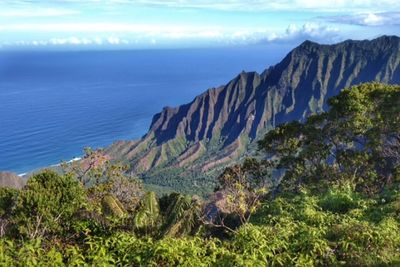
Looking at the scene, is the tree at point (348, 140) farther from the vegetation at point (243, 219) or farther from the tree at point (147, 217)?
the tree at point (147, 217)

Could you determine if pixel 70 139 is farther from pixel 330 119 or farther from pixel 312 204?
pixel 312 204

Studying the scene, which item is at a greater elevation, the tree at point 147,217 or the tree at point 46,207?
the tree at point 46,207

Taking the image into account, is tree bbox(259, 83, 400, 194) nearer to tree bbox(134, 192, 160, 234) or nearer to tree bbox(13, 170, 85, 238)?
tree bbox(134, 192, 160, 234)

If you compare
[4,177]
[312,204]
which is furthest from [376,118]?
[4,177]

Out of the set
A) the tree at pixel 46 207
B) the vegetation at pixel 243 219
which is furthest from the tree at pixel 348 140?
the tree at pixel 46 207

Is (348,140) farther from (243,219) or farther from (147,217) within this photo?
(147,217)

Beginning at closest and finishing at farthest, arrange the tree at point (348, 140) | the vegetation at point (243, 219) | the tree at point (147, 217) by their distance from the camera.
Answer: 1. the vegetation at point (243, 219)
2. the tree at point (147, 217)
3. the tree at point (348, 140)

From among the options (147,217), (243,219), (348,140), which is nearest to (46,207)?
(147,217)

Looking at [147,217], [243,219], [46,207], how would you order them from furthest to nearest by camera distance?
[243,219] → [147,217] → [46,207]
